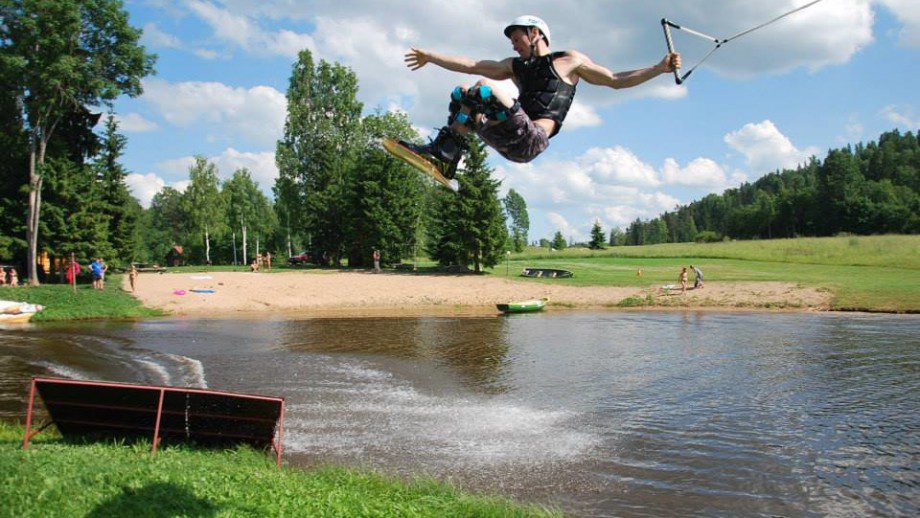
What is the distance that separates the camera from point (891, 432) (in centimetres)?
1330

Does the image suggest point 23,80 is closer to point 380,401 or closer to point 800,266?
point 380,401

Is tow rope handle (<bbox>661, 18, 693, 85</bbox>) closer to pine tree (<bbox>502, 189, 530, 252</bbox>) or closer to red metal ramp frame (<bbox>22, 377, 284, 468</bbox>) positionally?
red metal ramp frame (<bbox>22, 377, 284, 468</bbox>)

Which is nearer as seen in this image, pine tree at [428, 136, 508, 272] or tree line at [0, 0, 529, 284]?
tree line at [0, 0, 529, 284]

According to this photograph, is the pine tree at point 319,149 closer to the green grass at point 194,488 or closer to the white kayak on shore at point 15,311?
the white kayak on shore at point 15,311

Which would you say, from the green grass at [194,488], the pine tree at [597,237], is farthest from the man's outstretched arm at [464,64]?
the pine tree at [597,237]

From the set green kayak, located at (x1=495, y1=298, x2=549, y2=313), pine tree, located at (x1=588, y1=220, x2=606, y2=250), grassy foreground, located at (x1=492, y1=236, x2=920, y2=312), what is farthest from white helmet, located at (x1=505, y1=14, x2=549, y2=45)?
pine tree, located at (x1=588, y1=220, x2=606, y2=250)

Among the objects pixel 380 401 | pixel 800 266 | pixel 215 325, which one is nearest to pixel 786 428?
pixel 380 401

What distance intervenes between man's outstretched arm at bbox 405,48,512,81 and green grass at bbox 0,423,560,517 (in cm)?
577

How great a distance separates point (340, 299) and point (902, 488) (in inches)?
1453

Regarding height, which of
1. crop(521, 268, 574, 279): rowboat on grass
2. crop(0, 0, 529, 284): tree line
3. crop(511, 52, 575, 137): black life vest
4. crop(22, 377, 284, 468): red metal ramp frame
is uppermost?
crop(0, 0, 529, 284): tree line

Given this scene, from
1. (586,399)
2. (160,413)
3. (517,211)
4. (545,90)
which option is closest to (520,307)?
(586,399)

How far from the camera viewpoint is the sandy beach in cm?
4003

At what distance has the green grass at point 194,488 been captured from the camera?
24.6 ft

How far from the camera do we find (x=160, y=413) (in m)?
10.5
